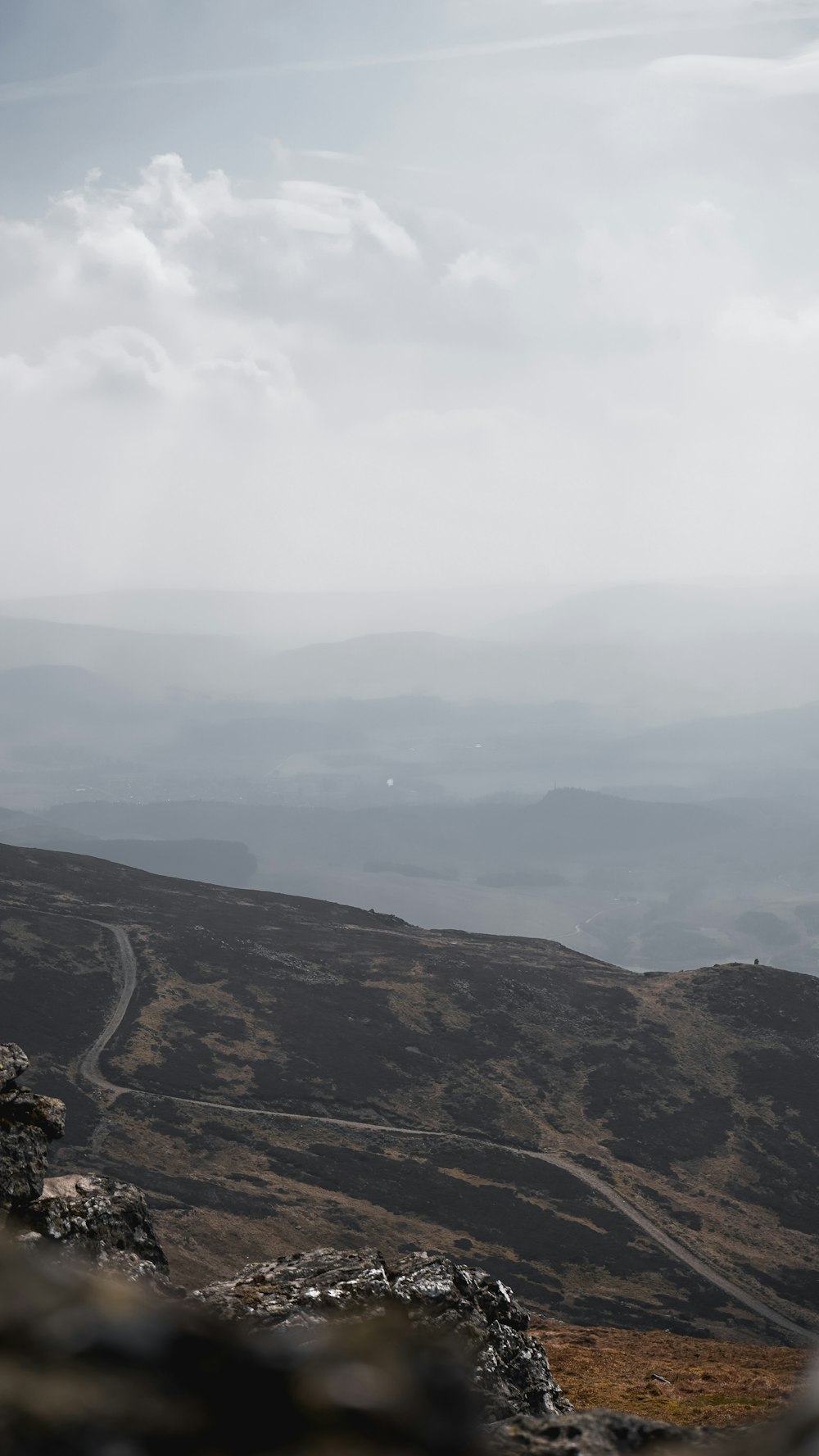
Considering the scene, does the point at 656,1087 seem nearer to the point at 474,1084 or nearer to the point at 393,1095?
the point at 474,1084

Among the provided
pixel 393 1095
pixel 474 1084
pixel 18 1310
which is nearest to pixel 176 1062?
pixel 393 1095

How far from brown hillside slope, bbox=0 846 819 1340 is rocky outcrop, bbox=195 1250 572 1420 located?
30985mm

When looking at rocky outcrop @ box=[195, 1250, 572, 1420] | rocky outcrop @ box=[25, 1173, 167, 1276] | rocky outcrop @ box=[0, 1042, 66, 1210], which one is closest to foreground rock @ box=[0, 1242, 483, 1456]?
rocky outcrop @ box=[195, 1250, 572, 1420]

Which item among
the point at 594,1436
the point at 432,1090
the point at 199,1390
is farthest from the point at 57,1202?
the point at 432,1090

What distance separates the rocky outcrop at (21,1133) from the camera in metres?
20.0

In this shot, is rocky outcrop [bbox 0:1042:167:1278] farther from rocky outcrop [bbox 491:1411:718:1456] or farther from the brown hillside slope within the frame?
the brown hillside slope

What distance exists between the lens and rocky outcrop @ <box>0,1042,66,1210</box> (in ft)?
65.6

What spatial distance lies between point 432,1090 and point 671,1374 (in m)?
58.4

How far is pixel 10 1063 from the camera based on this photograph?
2402 centimetres

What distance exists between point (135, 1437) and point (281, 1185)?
71411 mm

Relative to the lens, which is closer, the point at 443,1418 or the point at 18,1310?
the point at 443,1418

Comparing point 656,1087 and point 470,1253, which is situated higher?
point 656,1087

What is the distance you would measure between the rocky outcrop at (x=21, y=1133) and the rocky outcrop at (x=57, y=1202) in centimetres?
2

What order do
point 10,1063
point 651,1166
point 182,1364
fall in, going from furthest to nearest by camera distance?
point 651,1166 < point 10,1063 < point 182,1364
